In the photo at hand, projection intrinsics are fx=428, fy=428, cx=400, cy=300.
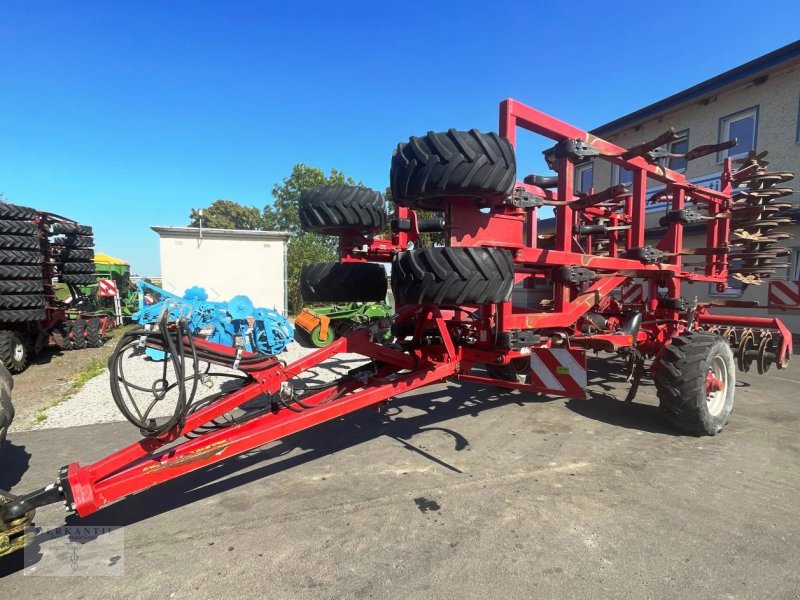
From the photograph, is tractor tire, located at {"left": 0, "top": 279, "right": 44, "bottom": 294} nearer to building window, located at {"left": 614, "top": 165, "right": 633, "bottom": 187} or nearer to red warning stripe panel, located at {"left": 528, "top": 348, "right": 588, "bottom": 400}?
red warning stripe panel, located at {"left": 528, "top": 348, "right": 588, "bottom": 400}

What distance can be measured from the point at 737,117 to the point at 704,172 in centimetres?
158

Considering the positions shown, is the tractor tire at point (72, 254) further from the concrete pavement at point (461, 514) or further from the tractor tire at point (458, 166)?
the tractor tire at point (458, 166)

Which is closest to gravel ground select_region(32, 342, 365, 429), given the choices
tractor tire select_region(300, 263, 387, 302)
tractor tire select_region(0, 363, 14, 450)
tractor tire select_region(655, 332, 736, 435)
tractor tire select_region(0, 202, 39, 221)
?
tractor tire select_region(300, 263, 387, 302)

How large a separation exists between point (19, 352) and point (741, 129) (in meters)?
18.1

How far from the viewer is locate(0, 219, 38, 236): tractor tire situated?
7.91 metres

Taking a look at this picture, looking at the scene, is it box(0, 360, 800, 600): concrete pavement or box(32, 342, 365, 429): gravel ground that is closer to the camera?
box(0, 360, 800, 600): concrete pavement

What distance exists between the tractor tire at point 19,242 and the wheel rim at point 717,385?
1115 cm

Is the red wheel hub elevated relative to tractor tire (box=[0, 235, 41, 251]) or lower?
lower

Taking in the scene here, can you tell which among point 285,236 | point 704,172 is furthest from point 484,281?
point 704,172

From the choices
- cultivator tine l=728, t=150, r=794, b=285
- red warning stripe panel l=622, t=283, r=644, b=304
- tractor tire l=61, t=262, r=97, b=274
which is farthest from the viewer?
tractor tire l=61, t=262, r=97, b=274

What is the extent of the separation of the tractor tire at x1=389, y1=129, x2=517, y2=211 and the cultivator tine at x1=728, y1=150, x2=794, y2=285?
482 centimetres

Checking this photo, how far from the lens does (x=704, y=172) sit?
1291cm

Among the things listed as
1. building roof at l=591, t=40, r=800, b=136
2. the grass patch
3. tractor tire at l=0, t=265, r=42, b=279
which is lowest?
the grass patch

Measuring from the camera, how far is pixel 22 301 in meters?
8.00
